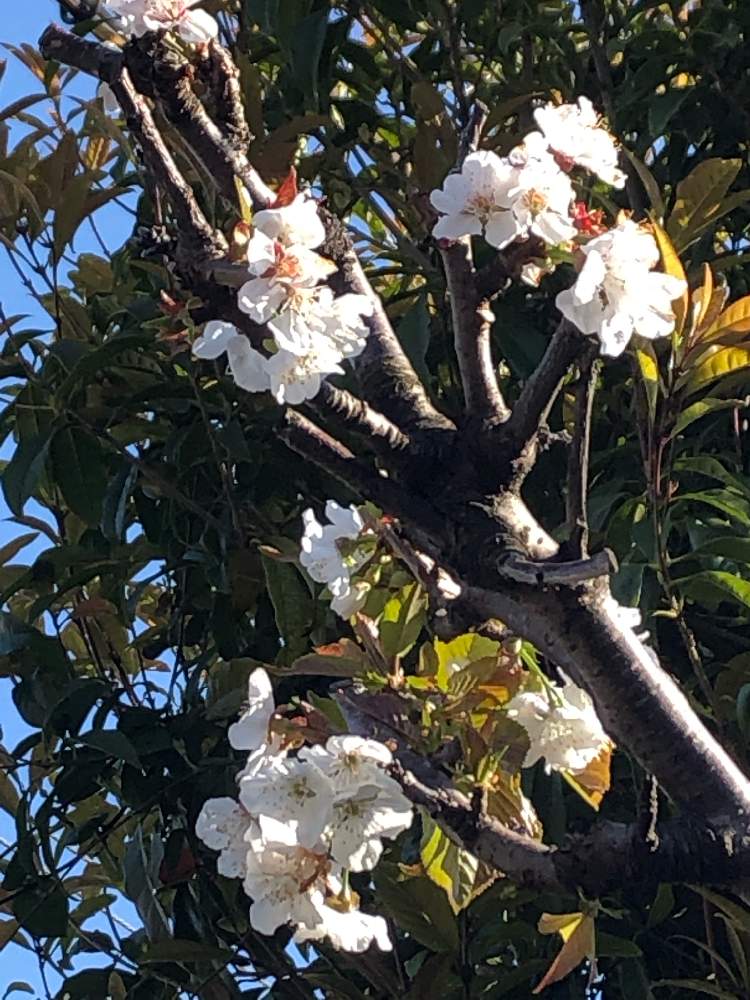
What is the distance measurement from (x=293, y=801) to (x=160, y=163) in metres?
0.33

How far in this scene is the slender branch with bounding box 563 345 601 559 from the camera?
0.70 m

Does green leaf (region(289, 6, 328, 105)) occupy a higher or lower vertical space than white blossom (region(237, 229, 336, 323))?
higher

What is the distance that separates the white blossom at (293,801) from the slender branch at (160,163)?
27 cm

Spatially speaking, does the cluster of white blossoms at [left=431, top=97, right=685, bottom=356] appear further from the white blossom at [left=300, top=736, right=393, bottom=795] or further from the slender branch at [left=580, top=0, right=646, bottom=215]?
the slender branch at [left=580, top=0, right=646, bottom=215]

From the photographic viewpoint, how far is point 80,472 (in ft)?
4.09

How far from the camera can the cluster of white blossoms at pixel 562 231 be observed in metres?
0.72

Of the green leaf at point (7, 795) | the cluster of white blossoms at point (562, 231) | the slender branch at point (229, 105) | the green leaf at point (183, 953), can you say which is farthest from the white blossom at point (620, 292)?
the green leaf at point (7, 795)

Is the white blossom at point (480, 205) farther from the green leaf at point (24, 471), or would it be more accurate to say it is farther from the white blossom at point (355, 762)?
the green leaf at point (24, 471)

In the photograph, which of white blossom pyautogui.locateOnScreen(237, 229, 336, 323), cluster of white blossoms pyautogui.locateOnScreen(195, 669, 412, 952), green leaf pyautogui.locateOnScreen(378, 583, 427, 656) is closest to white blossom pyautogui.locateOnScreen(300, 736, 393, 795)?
cluster of white blossoms pyautogui.locateOnScreen(195, 669, 412, 952)

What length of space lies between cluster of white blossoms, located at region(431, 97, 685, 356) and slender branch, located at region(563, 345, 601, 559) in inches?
1.0

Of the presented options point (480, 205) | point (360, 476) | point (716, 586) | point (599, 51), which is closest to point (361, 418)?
point (360, 476)

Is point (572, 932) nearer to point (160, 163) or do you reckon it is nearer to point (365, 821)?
point (365, 821)

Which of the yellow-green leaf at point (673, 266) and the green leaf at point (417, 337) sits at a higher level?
the green leaf at point (417, 337)

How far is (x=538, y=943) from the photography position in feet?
3.73
